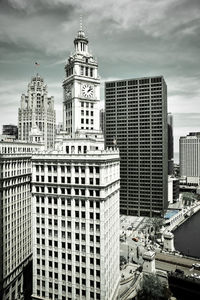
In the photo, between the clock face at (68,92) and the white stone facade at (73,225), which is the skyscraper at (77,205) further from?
the clock face at (68,92)

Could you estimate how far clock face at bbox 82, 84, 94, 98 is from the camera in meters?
90.7

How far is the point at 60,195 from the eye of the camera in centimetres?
8194

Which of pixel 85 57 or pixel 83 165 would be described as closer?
pixel 83 165

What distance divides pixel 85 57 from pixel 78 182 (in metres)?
45.5

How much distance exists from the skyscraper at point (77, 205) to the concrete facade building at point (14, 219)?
24197 millimetres

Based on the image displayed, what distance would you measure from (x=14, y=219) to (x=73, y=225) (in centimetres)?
4415

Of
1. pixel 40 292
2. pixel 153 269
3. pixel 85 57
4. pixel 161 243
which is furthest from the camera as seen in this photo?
pixel 161 243

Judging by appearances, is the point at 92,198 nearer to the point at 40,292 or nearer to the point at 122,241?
the point at 40,292

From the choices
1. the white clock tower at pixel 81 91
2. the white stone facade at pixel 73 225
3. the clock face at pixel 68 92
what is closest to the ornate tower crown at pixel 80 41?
the white clock tower at pixel 81 91

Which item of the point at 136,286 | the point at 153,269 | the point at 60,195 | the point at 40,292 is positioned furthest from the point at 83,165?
the point at 153,269

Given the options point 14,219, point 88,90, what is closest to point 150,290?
point 14,219

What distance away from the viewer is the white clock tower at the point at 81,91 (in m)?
88.8

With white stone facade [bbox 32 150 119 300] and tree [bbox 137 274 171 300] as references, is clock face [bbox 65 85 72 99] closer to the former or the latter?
white stone facade [bbox 32 150 119 300]

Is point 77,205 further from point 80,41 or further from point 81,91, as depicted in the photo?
point 80,41
